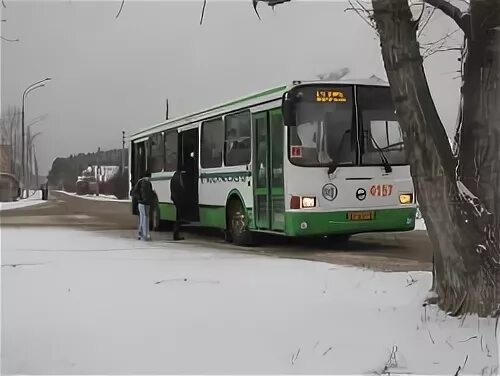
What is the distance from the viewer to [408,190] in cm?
1142

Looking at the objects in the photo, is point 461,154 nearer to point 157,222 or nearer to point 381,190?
point 381,190

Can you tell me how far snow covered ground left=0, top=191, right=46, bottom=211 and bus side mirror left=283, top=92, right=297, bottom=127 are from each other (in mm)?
11596

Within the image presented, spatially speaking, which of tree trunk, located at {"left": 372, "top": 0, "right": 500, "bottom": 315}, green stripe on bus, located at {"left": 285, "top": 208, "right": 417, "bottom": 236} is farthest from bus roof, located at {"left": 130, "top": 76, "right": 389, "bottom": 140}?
tree trunk, located at {"left": 372, "top": 0, "right": 500, "bottom": 315}

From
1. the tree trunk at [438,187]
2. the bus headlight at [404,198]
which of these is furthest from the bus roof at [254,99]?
the tree trunk at [438,187]

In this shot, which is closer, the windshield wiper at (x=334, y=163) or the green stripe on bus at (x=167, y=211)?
the windshield wiper at (x=334, y=163)

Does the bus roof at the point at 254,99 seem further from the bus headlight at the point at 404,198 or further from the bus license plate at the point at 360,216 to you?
the bus license plate at the point at 360,216

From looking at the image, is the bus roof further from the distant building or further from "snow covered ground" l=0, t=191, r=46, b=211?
"snow covered ground" l=0, t=191, r=46, b=211

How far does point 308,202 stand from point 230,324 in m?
5.51

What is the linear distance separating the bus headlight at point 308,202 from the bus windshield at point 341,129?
21.4 inches

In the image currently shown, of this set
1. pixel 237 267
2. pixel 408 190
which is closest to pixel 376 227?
pixel 408 190

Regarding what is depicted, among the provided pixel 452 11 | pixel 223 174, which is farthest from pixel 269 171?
pixel 452 11

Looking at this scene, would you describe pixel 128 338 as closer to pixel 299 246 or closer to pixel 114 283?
pixel 114 283

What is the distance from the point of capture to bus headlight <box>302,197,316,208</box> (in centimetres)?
1086

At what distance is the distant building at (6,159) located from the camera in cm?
1695
